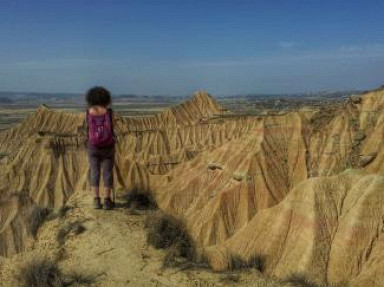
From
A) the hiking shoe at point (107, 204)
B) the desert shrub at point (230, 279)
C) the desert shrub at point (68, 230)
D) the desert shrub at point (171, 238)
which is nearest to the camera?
the desert shrub at point (230, 279)

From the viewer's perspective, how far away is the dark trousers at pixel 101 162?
11195 mm

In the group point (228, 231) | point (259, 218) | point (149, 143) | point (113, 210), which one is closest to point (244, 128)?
point (149, 143)

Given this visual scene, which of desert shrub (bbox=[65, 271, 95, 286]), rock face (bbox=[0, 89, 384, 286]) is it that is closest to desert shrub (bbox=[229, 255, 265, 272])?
rock face (bbox=[0, 89, 384, 286])

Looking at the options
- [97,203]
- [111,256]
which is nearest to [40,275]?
[111,256]

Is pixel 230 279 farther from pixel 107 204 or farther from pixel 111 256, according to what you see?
pixel 107 204

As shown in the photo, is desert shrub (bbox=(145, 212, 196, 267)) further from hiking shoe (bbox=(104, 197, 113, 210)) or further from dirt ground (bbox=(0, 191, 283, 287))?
hiking shoe (bbox=(104, 197, 113, 210))

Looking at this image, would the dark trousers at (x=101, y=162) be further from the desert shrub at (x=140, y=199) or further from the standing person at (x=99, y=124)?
the desert shrub at (x=140, y=199)

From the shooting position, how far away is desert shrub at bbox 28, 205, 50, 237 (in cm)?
1184

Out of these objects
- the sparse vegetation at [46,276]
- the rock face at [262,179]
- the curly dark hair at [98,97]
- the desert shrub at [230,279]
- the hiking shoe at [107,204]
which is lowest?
the rock face at [262,179]

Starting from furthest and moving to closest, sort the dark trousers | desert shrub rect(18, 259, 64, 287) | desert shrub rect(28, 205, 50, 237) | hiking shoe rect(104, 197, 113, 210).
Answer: desert shrub rect(28, 205, 50, 237) → hiking shoe rect(104, 197, 113, 210) → the dark trousers → desert shrub rect(18, 259, 64, 287)

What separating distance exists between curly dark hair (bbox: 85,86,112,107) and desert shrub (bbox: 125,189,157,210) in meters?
2.83

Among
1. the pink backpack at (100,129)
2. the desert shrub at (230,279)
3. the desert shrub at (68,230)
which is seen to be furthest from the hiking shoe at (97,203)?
the desert shrub at (230,279)

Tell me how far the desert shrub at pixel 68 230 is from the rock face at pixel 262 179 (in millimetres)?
2323

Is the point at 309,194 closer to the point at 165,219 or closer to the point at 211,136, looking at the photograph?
the point at 165,219
